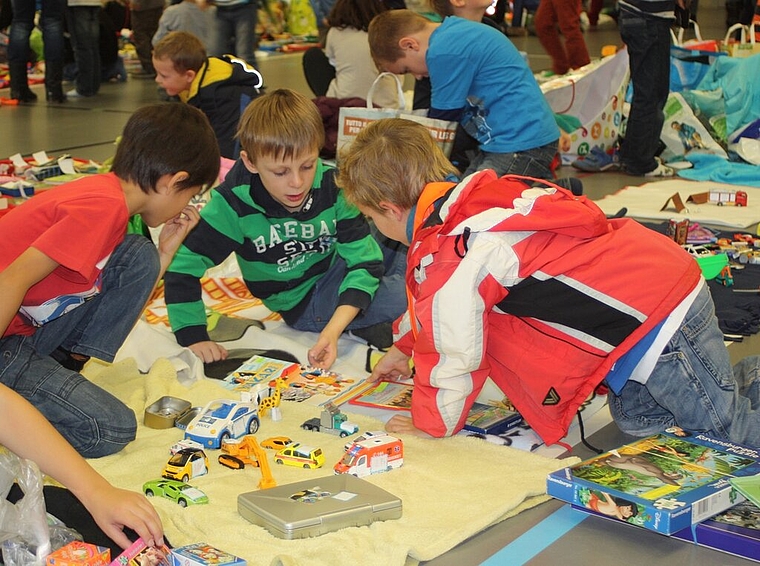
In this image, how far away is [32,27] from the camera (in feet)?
24.6

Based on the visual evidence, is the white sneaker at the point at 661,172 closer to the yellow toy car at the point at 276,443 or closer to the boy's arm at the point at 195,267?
the boy's arm at the point at 195,267

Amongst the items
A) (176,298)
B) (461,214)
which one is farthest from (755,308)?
(176,298)

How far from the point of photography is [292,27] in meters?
12.1

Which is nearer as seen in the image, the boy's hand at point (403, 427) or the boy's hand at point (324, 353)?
the boy's hand at point (403, 427)

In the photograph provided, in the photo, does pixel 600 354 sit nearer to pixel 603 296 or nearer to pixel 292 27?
pixel 603 296

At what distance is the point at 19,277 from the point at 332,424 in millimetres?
755

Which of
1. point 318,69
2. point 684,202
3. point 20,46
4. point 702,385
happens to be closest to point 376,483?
point 702,385

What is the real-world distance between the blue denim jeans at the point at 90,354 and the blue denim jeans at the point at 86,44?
6039 millimetres

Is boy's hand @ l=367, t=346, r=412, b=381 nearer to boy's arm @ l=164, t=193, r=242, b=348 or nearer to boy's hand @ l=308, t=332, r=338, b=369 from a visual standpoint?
boy's hand @ l=308, t=332, r=338, b=369

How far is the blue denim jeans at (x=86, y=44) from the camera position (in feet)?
25.8

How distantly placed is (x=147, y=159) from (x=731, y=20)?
1030 centimetres

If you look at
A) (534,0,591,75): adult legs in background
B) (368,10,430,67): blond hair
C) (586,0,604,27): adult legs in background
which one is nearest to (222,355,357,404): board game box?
(368,10,430,67): blond hair

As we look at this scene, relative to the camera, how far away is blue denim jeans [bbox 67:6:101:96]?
7875mm

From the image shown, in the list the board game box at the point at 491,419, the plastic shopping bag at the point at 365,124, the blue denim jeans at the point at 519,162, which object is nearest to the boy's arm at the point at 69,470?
the board game box at the point at 491,419
